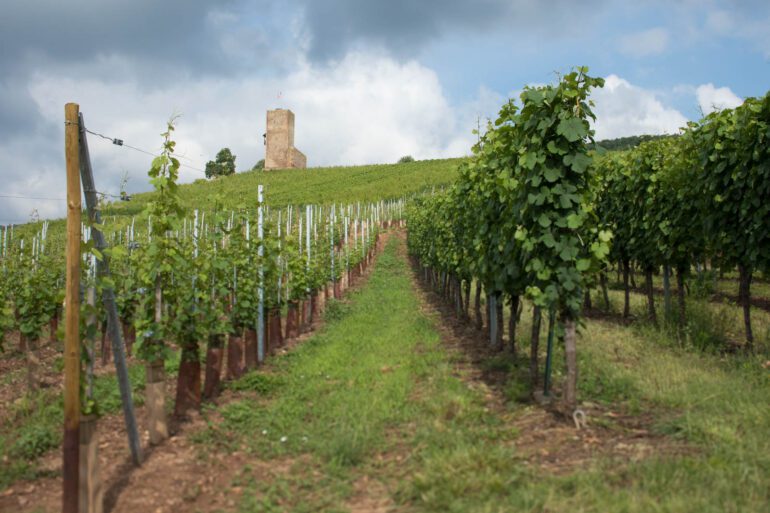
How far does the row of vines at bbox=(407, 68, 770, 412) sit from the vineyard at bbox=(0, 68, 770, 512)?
0.04 metres

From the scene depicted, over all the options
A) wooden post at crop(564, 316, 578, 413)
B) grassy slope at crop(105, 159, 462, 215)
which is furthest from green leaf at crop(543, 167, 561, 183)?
grassy slope at crop(105, 159, 462, 215)

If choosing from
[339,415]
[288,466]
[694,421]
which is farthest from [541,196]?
[288,466]

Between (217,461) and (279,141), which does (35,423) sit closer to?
(217,461)

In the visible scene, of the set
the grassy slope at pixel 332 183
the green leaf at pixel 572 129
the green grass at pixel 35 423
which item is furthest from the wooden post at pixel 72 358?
the grassy slope at pixel 332 183

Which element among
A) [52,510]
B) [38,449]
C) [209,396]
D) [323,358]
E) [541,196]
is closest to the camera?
[52,510]

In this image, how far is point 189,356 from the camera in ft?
20.4

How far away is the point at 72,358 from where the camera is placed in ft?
13.4

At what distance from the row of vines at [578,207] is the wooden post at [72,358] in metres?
3.95

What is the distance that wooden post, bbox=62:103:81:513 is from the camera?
4047 millimetres

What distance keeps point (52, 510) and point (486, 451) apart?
335 cm

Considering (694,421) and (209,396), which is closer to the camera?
(694,421)

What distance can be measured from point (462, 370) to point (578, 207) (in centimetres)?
290

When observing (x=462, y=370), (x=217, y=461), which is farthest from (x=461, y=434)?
(x=462, y=370)

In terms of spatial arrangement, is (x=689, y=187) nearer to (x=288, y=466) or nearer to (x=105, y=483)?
(x=288, y=466)
